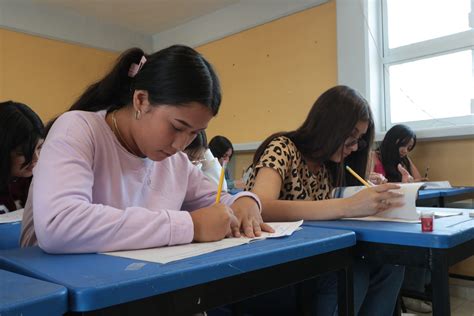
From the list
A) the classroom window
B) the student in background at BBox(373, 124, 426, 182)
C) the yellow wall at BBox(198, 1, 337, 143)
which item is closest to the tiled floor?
the student in background at BBox(373, 124, 426, 182)

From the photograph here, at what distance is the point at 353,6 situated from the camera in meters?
3.08

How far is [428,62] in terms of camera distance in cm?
295

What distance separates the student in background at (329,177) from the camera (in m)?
1.06

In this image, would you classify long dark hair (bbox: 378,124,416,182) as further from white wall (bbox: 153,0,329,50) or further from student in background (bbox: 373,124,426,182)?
white wall (bbox: 153,0,329,50)

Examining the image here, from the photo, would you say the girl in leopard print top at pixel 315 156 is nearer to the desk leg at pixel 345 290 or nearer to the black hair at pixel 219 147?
the desk leg at pixel 345 290

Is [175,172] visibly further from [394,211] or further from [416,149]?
[416,149]

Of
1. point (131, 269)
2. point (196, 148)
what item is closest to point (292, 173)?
point (196, 148)

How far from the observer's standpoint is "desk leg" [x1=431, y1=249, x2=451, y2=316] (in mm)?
807

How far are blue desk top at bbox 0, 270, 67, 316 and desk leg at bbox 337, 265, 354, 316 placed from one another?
1.93ft

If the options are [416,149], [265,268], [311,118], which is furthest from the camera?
[416,149]

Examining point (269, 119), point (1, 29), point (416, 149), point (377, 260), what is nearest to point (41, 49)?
point (1, 29)

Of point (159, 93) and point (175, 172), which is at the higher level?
point (159, 93)

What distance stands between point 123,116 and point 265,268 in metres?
0.48

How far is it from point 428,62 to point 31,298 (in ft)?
10.1
